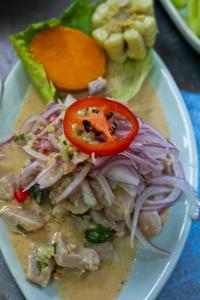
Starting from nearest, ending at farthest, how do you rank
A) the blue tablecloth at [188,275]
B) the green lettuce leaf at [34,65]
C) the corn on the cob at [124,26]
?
the blue tablecloth at [188,275], the green lettuce leaf at [34,65], the corn on the cob at [124,26]

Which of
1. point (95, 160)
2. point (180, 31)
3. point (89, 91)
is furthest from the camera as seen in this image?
point (180, 31)

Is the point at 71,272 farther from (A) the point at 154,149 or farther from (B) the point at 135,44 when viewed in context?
(B) the point at 135,44

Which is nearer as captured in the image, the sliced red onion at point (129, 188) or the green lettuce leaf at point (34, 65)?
the sliced red onion at point (129, 188)

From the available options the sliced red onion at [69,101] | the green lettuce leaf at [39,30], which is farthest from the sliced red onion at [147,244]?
the green lettuce leaf at [39,30]

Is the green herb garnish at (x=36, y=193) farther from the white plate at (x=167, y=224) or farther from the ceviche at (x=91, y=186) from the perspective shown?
the white plate at (x=167, y=224)

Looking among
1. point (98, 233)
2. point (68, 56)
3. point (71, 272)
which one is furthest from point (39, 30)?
point (71, 272)

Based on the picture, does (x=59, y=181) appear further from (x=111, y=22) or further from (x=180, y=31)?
(x=180, y=31)

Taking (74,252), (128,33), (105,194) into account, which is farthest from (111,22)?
(74,252)
